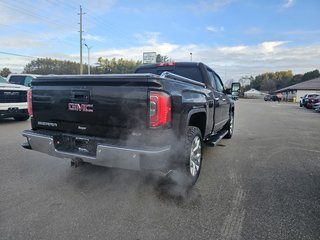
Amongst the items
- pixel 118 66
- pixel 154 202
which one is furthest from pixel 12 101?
pixel 118 66

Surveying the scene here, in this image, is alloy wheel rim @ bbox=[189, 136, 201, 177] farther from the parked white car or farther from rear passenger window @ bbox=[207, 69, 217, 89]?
the parked white car

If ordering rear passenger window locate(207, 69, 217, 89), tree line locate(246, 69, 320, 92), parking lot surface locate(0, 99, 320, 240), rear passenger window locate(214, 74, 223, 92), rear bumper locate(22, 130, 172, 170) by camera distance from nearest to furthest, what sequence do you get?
parking lot surface locate(0, 99, 320, 240) → rear bumper locate(22, 130, 172, 170) → rear passenger window locate(207, 69, 217, 89) → rear passenger window locate(214, 74, 223, 92) → tree line locate(246, 69, 320, 92)

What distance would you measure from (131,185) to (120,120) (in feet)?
4.14

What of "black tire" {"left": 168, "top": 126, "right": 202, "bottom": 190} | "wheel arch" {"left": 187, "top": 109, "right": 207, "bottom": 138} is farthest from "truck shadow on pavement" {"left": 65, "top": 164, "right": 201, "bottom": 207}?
"wheel arch" {"left": 187, "top": 109, "right": 207, "bottom": 138}

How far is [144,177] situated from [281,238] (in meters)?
2.27

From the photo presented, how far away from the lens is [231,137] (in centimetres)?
854

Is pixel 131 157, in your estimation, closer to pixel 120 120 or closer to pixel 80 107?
pixel 120 120

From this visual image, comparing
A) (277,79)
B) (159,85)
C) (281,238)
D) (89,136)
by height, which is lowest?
(281,238)

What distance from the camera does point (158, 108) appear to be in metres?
3.16

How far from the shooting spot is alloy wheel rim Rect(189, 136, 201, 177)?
404cm

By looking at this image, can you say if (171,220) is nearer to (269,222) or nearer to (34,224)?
(269,222)

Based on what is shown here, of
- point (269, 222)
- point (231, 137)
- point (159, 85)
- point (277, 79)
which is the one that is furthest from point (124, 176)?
point (277, 79)

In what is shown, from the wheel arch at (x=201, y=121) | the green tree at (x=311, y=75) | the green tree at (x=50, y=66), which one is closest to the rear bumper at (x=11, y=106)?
the wheel arch at (x=201, y=121)

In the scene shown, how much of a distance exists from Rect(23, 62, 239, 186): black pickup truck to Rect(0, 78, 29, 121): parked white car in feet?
21.0
